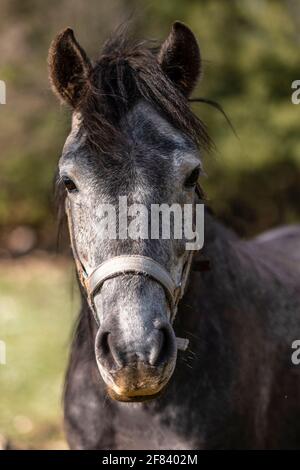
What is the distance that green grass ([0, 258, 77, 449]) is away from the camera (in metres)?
6.88

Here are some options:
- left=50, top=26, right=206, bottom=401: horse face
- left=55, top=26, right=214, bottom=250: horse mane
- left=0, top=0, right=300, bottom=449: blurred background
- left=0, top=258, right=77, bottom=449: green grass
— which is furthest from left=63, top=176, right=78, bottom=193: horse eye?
left=0, top=0, right=300, bottom=449: blurred background

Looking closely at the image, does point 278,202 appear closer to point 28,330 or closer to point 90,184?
point 28,330

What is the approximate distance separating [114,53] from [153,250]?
105cm

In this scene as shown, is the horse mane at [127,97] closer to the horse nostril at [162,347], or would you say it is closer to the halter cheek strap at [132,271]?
the halter cheek strap at [132,271]

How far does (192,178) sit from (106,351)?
0.85 m

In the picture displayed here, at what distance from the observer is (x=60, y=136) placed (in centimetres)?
855

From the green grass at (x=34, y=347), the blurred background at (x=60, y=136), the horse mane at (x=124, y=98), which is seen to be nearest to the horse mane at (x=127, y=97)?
the horse mane at (x=124, y=98)

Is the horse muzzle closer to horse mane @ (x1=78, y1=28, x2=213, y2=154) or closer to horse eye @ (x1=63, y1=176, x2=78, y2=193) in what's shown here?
horse eye @ (x1=63, y1=176, x2=78, y2=193)

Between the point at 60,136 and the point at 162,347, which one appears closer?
the point at 162,347

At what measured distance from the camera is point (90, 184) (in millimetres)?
3160

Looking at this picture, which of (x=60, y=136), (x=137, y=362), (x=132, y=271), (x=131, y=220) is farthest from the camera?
(x=60, y=136)

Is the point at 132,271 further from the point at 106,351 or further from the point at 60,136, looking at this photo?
the point at 60,136

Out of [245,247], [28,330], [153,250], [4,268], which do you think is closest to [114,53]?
[153,250]

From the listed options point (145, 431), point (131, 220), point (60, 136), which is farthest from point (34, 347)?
point (131, 220)
